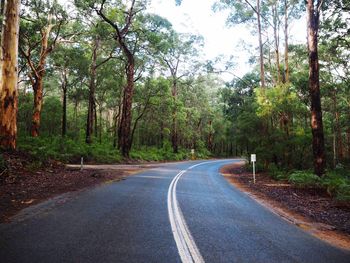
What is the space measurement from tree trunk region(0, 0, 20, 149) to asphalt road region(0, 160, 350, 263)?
648 centimetres

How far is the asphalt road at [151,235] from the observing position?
4586mm

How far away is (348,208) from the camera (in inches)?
396

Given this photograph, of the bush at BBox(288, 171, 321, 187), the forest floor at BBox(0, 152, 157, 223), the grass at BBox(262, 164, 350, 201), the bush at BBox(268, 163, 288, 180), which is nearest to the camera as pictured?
the forest floor at BBox(0, 152, 157, 223)

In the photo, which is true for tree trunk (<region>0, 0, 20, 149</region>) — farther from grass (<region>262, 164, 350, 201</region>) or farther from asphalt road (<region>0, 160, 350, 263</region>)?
grass (<region>262, 164, 350, 201</region>)

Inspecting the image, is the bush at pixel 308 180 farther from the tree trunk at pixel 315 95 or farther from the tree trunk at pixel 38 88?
the tree trunk at pixel 38 88

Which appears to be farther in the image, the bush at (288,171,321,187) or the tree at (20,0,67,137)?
the tree at (20,0,67,137)

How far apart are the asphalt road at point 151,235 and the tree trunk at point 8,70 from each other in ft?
21.3

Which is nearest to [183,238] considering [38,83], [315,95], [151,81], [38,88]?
[315,95]

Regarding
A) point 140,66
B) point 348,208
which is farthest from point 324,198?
point 140,66

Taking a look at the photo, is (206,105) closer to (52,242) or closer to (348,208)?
(348,208)

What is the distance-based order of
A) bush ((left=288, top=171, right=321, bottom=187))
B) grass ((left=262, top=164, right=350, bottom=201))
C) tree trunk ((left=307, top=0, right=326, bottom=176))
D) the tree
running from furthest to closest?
the tree → tree trunk ((left=307, top=0, right=326, bottom=176)) → bush ((left=288, top=171, right=321, bottom=187)) → grass ((left=262, top=164, right=350, bottom=201))

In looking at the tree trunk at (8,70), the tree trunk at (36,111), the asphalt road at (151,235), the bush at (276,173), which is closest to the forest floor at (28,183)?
the asphalt road at (151,235)

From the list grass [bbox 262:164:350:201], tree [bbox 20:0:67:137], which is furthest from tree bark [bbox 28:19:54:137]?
grass [bbox 262:164:350:201]

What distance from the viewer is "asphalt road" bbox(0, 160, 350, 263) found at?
15.0 ft
